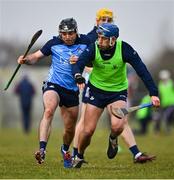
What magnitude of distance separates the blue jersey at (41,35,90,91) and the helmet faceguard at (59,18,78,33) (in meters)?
0.28

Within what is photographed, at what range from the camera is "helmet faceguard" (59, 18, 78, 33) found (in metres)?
14.2

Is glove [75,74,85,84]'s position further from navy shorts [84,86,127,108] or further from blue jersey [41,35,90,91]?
blue jersey [41,35,90,91]

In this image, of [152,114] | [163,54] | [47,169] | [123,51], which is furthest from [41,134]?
[163,54]

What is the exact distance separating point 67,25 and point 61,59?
57 centimetres

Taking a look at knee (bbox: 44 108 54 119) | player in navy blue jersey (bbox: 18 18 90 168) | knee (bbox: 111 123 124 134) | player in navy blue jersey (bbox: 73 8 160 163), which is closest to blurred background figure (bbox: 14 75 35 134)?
player in navy blue jersey (bbox: 73 8 160 163)

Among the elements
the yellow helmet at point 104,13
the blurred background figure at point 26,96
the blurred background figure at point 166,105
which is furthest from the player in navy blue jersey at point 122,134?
the blurred background figure at point 26,96

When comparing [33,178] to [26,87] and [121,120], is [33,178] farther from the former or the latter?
[26,87]

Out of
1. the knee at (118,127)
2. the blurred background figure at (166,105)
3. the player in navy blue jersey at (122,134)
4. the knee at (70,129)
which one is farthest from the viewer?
the blurred background figure at (166,105)

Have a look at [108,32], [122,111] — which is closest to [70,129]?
[122,111]

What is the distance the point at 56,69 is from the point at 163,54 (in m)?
71.0

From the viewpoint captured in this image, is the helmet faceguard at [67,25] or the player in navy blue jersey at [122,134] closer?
the helmet faceguard at [67,25]

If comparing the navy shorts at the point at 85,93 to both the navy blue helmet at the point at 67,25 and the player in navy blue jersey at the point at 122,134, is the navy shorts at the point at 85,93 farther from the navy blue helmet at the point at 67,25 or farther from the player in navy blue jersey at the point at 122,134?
the navy blue helmet at the point at 67,25

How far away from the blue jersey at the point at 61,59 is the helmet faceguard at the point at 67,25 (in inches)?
11.1

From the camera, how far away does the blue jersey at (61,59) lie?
564 inches
